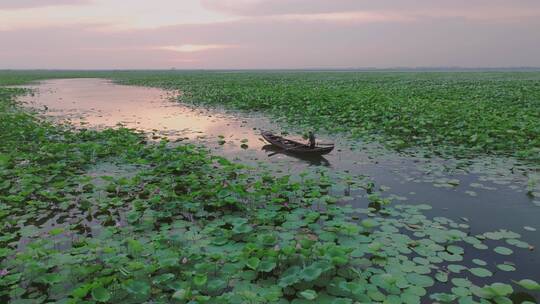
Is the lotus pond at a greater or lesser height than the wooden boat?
lesser

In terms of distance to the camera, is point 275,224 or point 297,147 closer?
point 275,224

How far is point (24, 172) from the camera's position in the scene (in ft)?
24.5

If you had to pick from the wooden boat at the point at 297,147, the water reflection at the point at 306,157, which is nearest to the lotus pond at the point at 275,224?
the water reflection at the point at 306,157

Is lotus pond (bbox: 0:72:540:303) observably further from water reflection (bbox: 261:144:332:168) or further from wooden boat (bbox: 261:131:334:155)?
wooden boat (bbox: 261:131:334:155)

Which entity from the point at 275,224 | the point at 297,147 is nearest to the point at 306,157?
the point at 297,147

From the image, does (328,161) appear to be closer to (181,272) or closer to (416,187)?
(416,187)

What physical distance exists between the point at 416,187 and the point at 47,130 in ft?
39.4

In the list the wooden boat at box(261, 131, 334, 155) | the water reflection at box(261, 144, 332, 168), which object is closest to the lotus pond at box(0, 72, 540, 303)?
the water reflection at box(261, 144, 332, 168)

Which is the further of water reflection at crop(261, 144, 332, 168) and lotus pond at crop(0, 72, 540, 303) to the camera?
water reflection at crop(261, 144, 332, 168)

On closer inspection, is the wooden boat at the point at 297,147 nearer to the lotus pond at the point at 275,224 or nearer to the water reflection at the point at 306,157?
the water reflection at the point at 306,157

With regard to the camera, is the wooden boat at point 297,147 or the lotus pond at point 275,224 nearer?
the lotus pond at point 275,224

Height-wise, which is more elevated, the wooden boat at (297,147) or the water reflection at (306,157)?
the wooden boat at (297,147)

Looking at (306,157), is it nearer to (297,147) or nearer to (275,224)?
(297,147)

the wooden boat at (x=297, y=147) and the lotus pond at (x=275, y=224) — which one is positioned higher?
the wooden boat at (x=297, y=147)
